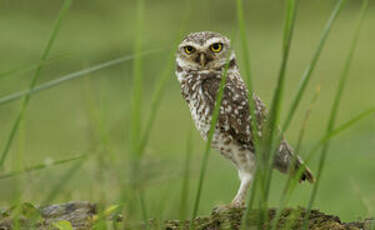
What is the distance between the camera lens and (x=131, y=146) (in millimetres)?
1269

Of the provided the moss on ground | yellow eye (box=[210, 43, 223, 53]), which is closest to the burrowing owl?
yellow eye (box=[210, 43, 223, 53])

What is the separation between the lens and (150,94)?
720 cm

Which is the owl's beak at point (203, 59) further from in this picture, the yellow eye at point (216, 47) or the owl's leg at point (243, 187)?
the owl's leg at point (243, 187)

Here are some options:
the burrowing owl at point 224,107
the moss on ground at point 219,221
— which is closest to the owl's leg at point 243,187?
the burrowing owl at point 224,107

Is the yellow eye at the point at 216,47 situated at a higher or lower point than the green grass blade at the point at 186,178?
higher

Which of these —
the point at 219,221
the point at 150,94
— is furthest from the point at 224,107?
the point at 150,94

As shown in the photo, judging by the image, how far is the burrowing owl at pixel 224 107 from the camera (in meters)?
2.44

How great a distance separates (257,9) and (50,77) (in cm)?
321

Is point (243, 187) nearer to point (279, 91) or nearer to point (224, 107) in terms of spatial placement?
point (224, 107)

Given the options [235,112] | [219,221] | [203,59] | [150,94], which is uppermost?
[150,94]

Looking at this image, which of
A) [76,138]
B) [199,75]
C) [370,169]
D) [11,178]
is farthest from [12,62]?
[11,178]

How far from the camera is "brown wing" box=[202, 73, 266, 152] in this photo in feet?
8.02

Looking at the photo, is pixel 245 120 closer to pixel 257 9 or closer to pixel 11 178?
pixel 11 178

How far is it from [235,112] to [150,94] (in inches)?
187
